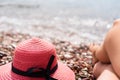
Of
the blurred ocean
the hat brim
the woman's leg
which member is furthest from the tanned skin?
the blurred ocean

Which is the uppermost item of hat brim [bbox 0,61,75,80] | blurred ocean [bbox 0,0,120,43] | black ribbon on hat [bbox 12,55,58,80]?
black ribbon on hat [bbox 12,55,58,80]

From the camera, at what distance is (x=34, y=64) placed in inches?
94.8

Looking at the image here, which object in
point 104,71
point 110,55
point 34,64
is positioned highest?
point 34,64

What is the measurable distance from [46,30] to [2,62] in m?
4.42

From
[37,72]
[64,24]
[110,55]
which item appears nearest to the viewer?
[37,72]

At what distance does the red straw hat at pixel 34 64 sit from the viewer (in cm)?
239

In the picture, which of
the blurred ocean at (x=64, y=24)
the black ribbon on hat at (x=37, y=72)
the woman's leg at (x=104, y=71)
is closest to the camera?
the black ribbon on hat at (x=37, y=72)

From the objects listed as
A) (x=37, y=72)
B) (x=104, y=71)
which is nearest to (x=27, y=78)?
(x=37, y=72)

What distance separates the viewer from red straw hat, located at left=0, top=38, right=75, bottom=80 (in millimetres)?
2395

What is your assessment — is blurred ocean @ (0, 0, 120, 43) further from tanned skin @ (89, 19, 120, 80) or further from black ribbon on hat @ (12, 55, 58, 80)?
black ribbon on hat @ (12, 55, 58, 80)

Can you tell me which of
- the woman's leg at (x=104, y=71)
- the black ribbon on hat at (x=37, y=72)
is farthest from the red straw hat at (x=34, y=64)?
the woman's leg at (x=104, y=71)

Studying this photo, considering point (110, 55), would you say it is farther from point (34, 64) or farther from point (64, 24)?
point (64, 24)

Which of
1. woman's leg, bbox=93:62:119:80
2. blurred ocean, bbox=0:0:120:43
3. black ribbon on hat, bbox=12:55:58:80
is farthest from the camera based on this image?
blurred ocean, bbox=0:0:120:43

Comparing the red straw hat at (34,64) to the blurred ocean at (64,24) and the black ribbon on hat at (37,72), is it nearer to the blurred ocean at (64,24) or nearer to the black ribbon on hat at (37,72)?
the black ribbon on hat at (37,72)
